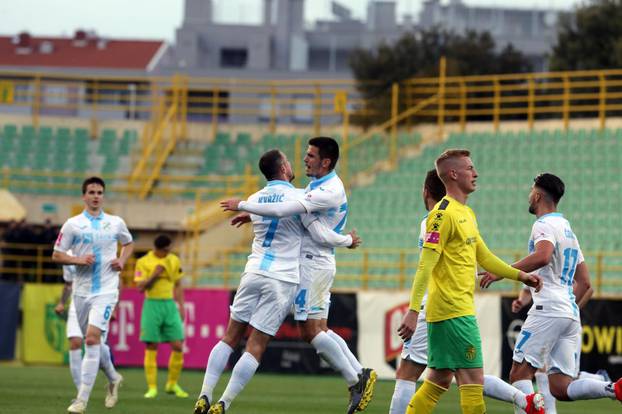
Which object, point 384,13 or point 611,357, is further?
point 384,13

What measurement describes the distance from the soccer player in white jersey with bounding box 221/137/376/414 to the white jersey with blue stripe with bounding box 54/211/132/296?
2.81 metres

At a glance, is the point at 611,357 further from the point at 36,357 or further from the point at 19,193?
the point at 19,193

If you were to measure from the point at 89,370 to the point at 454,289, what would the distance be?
489 centimetres

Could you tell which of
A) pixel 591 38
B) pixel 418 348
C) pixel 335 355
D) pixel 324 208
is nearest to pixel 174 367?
pixel 335 355

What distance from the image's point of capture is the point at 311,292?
11961 millimetres

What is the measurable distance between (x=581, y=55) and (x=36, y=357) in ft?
91.3

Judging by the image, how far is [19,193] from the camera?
31.4 meters

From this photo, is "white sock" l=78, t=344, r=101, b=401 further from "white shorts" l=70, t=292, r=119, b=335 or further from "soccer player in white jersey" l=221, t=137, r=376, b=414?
"soccer player in white jersey" l=221, t=137, r=376, b=414

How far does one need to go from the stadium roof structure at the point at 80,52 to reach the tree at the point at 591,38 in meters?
31.9

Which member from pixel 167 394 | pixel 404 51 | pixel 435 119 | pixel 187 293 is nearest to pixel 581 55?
pixel 404 51

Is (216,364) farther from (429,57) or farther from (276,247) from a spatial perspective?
(429,57)

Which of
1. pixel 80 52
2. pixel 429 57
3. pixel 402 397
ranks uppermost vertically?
pixel 80 52

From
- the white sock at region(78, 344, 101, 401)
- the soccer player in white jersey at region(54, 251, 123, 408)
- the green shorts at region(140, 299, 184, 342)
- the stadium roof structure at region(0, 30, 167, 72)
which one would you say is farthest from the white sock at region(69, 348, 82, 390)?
the stadium roof structure at region(0, 30, 167, 72)

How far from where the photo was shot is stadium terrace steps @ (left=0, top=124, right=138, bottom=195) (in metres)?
33.8
